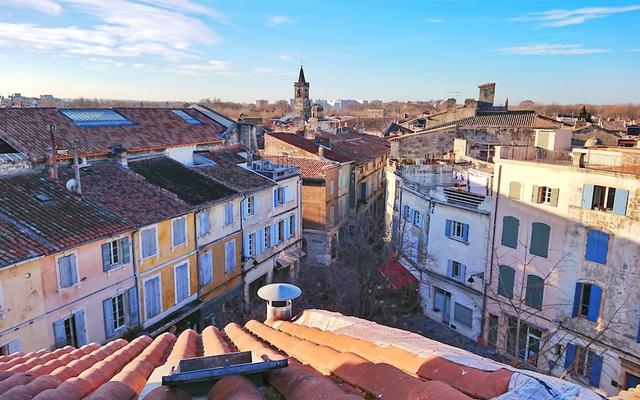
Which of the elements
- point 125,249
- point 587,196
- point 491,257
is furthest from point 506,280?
point 125,249

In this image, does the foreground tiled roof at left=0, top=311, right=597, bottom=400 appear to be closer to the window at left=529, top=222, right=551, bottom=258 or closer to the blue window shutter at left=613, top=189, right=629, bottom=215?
the blue window shutter at left=613, top=189, right=629, bottom=215

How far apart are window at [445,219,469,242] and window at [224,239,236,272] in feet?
37.0

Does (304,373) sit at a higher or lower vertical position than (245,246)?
higher

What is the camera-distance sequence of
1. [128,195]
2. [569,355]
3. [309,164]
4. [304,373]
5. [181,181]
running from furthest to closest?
[309,164]
[181,181]
[569,355]
[128,195]
[304,373]

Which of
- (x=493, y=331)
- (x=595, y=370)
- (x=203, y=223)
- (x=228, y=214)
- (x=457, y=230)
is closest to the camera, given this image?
(x=595, y=370)

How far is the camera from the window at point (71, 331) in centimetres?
1505

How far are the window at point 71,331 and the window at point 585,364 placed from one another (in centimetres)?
1896

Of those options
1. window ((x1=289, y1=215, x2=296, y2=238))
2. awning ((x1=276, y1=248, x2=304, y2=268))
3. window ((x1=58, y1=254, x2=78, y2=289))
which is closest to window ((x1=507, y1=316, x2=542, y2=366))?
awning ((x1=276, y1=248, x2=304, y2=268))

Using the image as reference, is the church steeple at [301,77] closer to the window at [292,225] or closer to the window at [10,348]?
the window at [292,225]

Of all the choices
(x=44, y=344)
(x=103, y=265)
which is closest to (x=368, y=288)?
(x=103, y=265)

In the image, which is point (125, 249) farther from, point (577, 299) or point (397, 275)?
point (577, 299)

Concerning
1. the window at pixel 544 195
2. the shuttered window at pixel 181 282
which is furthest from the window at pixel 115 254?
the window at pixel 544 195

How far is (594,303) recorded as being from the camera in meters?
19.1

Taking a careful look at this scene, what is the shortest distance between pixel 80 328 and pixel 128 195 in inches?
229
